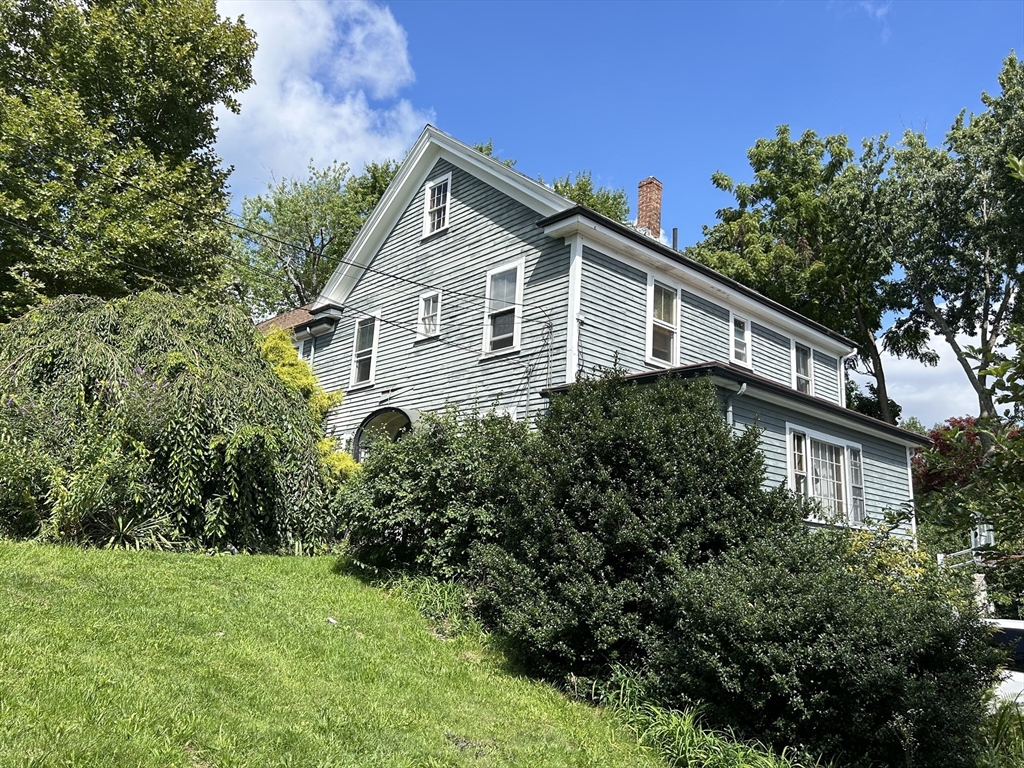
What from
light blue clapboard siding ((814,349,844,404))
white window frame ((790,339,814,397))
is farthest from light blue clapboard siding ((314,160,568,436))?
light blue clapboard siding ((814,349,844,404))

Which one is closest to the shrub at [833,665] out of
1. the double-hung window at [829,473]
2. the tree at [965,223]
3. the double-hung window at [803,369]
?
the double-hung window at [829,473]

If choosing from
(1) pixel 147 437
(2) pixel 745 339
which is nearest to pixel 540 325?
A: (2) pixel 745 339

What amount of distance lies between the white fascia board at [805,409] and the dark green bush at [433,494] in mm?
3707

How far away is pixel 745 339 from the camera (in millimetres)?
17562

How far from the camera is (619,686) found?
21.3 feet

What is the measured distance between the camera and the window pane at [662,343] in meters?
15.1

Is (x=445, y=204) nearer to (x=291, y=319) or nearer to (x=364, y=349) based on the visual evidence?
(x=364, y=349)

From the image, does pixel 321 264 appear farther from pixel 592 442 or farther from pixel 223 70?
pixel 592 442

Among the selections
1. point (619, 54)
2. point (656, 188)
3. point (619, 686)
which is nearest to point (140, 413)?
point (619, 686)

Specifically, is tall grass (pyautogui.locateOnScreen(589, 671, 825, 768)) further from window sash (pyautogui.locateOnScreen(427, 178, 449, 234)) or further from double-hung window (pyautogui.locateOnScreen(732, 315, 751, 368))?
window sash (pyautogui.locateOnScreen(427, 178, 449, 234))

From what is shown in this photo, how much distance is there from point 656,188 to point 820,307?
14723 mm

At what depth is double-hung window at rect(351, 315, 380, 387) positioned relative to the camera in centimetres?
1831

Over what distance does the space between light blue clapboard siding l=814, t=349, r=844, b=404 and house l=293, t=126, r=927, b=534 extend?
8 centimetres

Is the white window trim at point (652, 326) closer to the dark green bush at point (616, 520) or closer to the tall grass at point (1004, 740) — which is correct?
the dark green bush at point (616, 520)
